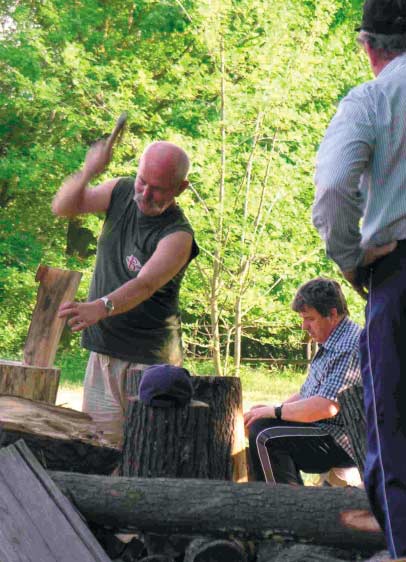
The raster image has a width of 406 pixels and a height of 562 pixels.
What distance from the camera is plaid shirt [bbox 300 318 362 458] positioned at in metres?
4.85

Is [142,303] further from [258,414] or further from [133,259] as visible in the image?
[258,414]

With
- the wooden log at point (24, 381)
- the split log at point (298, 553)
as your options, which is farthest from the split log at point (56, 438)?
the split log at point (298, 553)

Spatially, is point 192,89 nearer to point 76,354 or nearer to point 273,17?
point 273,17

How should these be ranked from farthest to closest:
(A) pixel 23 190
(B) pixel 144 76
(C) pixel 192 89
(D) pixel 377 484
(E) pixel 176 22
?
(A) pixel 23 190
(E) pixel 176 22
(B) pixel 144 76
(C) pixel 192 89
(D) pixel 377 484

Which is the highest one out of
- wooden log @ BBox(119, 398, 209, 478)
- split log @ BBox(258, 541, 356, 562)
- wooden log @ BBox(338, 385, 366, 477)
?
wooden log @ BBox(338, 385, 366, 477)

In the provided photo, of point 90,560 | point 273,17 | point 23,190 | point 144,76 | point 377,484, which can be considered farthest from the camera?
point 23,190

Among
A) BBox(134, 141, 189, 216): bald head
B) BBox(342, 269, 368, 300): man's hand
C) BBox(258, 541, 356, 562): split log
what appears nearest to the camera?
BBox(342, 269, 368, 300): man's hand

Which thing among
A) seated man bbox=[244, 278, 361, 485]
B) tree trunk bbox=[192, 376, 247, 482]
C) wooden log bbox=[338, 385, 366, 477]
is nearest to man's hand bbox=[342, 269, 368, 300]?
wooden log bbox=[338, 385, 366, 477]

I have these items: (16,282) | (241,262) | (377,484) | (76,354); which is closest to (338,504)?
(377,484)

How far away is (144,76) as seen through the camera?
1305 centimetres

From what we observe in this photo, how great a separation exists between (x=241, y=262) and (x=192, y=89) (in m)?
2.19

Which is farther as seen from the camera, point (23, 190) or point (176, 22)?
point (23, 190)

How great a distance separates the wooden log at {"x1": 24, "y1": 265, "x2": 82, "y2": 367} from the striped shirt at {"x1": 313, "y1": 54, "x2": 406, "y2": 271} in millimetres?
2742

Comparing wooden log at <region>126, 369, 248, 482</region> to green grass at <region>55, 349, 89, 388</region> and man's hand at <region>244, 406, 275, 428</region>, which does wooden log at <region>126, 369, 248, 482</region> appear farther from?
green grass at <region>55, 349, 89, 388</region>
